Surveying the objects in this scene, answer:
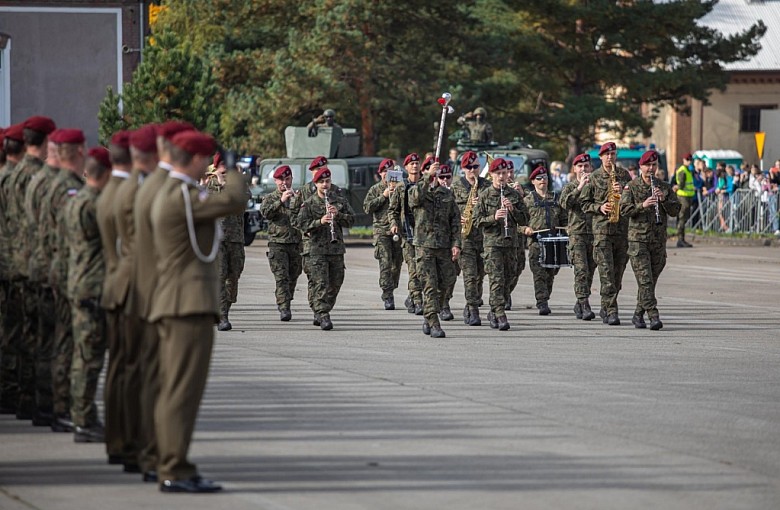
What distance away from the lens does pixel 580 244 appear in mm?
18781

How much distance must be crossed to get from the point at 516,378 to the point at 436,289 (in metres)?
3.41

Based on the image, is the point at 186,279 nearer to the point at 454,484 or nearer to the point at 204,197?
the point at 204,197

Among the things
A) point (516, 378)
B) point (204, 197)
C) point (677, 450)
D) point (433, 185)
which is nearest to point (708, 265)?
point (433, 185)

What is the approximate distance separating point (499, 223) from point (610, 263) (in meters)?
1.37

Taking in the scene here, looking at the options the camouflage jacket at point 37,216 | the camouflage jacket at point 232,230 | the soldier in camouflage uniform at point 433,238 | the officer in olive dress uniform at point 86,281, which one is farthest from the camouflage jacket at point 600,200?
the officer in olive dress uniform at point 86,281

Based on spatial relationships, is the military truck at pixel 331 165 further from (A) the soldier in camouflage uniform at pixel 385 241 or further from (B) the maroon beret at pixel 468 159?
(B) the maroon beret at pixel 468 159

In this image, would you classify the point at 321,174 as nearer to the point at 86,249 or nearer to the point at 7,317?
the point at 7,317

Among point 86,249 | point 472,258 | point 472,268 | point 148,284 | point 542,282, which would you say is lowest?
point 542,282

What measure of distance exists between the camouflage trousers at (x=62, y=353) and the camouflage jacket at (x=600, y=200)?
8.63 metres

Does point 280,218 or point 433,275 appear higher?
point 280,218

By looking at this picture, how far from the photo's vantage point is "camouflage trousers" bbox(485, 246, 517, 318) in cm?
1728

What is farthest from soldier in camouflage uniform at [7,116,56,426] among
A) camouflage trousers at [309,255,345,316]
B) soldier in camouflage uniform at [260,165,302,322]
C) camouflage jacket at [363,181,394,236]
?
camouflage jacket at [363,181,394,236]

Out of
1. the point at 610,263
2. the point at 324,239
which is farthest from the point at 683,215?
the point at 324,239

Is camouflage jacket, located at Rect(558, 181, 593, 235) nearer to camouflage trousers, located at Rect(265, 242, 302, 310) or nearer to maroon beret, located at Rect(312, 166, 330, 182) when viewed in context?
maroon beret, located at Rect(312, 166, 330, 182)
